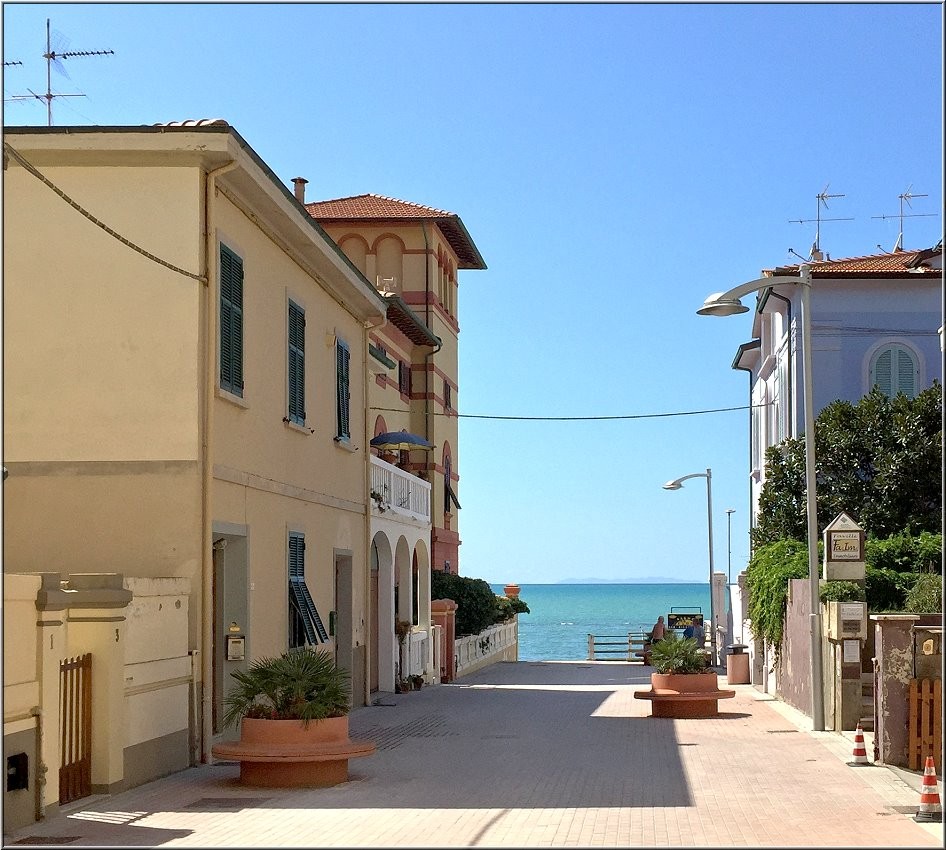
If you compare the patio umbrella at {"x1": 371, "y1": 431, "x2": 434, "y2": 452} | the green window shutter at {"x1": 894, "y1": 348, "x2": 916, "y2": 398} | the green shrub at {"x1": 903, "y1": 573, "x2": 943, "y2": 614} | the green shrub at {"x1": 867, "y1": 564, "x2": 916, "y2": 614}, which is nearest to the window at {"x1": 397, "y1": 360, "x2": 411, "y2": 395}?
the patio umbrella at {"x1": 371, "y1": 431, "x2": 434, "y2": 452}

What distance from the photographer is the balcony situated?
2853 centimetres

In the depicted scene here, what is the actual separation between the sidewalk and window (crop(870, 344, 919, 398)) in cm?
1442

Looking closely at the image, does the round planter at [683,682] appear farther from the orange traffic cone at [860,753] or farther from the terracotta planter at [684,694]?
the orange traffic cone at [860,753]

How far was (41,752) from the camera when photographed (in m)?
11.9

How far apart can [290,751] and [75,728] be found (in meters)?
2.11

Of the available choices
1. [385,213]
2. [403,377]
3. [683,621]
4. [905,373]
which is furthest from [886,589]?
[683,621]

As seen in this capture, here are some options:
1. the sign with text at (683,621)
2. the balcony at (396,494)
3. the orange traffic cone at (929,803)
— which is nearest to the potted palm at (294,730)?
the orange traffic cone at (929,803)

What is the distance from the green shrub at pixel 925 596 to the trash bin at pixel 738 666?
40.6 ft

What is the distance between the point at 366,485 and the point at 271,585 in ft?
25.1

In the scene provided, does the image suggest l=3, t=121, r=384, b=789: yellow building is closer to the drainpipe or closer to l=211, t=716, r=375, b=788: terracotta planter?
l=211, t=716, r=375, b=788: terracotta planter

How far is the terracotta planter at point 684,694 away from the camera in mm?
22641

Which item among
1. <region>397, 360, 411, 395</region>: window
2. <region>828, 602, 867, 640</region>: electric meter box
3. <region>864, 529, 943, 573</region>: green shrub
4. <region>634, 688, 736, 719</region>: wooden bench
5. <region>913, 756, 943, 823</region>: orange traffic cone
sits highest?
<region>397, 360, 411, 395</region>: window

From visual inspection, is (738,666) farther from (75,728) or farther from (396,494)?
(75,728)

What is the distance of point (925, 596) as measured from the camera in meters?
21.0
